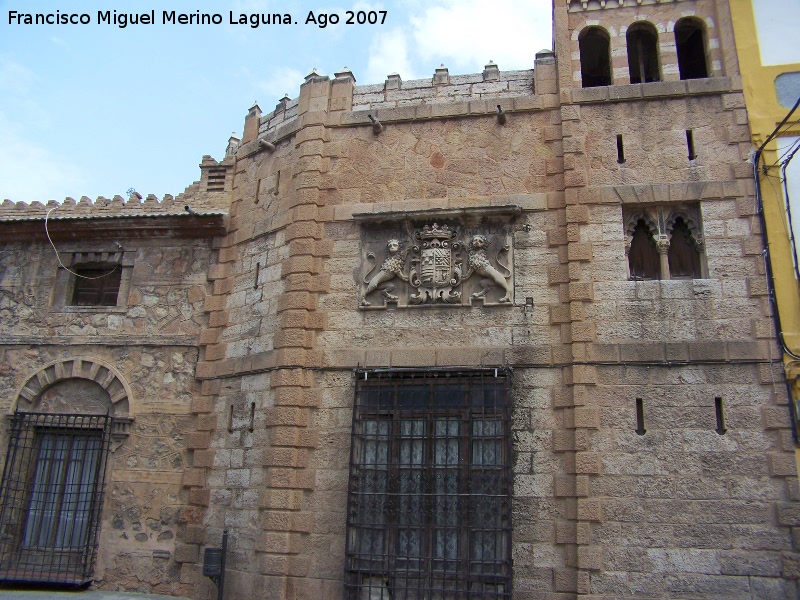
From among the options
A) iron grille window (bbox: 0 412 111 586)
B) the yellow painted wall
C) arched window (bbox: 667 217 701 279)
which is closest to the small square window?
iron grille window (bbox: 0 412 111 586)

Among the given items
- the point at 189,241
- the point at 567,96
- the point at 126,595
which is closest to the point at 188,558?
the point at 126,595

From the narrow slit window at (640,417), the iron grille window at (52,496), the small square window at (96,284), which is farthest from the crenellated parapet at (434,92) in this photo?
the iron grille window at (52,496)

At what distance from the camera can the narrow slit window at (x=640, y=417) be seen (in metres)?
8.52

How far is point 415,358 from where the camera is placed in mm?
9336

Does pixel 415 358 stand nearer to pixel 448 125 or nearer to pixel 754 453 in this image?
pixel 448 125

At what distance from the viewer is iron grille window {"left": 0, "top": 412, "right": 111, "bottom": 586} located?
10.1 metres

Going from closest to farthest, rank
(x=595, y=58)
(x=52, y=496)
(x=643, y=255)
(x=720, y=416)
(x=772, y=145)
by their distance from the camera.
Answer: (x=720, y=416) → (x=772, y=145) → (x=643, y=255) → (x=52, y=496) → (x=595, y=58)

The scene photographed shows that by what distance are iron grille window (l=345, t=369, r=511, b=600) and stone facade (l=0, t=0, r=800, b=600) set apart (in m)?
0.22

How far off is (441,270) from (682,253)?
10.5 feet

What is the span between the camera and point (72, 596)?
378 inches

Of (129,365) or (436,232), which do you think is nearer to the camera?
(436,232)

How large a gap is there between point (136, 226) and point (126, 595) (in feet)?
18.3

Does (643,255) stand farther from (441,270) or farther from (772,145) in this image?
(441,270)

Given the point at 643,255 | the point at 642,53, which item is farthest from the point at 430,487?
the point at 642,53
